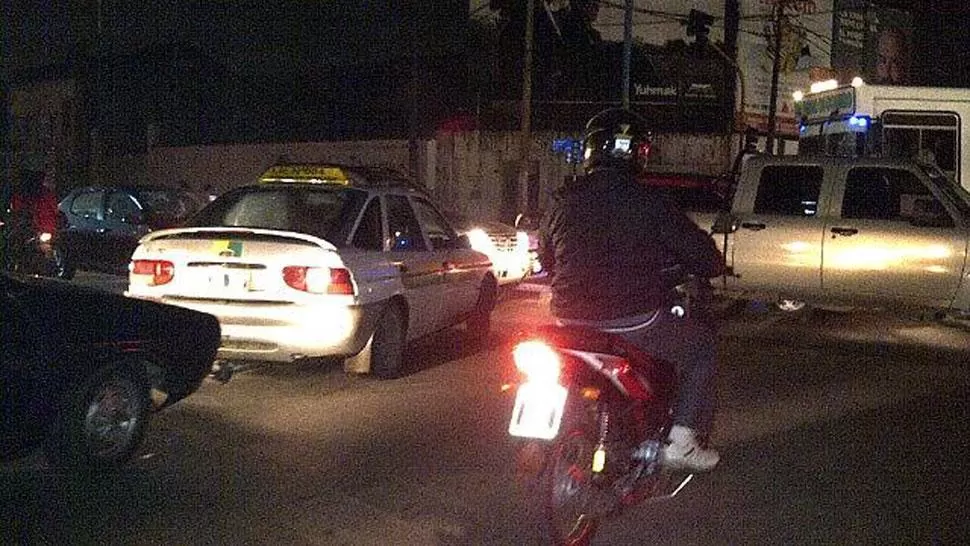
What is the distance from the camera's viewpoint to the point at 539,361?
5012 mm

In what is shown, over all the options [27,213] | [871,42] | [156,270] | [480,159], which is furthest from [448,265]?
[871,42]

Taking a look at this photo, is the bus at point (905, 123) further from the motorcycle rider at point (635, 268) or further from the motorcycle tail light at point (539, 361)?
the motorcycle tail light at point (539, 361)

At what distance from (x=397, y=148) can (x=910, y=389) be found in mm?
26544

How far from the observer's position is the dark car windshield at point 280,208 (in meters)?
9.84

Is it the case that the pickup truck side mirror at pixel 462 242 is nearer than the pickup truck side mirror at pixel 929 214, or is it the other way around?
the pickup truck side mirror at pixel 462 242

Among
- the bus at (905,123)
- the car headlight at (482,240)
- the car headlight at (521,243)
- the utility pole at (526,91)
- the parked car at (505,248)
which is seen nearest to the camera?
the car headlight at (482,240)

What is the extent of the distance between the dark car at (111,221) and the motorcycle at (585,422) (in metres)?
13.0

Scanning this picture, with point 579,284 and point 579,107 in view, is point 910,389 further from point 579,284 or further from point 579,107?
point 579,107

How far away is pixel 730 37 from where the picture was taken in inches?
1586

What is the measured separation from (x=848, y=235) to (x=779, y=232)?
67 cm

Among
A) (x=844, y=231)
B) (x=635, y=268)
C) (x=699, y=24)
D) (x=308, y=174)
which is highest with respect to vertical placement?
(x=699, y=24)

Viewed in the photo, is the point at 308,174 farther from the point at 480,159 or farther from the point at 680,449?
the point at 480,159

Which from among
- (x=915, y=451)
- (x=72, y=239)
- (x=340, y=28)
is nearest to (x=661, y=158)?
(x=340, y=28)

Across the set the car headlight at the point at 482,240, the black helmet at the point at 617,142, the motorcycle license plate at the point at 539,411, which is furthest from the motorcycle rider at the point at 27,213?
the motorcycle license plate at the point at 539,411
